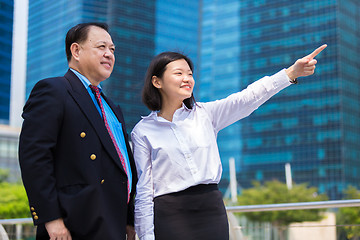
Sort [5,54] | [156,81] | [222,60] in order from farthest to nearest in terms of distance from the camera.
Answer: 1. [222,60]
2. [5,54]
3. [156,81]

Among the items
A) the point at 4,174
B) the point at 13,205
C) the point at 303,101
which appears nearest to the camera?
the point at 13,205

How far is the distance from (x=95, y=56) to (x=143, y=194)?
1.97 feet

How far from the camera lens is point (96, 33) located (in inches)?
Result: 85.4

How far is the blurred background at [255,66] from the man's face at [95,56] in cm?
5430

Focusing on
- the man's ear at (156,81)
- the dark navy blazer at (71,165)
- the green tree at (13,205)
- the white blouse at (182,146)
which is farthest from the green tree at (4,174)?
the dark navy blazer at (71,165)

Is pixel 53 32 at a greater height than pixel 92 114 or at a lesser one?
greater

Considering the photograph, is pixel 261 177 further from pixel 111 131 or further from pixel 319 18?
pixel 111 131

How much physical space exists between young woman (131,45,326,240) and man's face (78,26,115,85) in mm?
336

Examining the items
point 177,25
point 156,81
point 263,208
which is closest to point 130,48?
point 177,25

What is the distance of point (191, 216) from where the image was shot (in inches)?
84.7

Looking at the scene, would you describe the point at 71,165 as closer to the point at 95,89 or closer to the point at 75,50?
the point at 95,89

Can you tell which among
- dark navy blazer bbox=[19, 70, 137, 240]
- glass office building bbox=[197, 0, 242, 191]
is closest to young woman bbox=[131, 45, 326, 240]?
dark navy blazer bbox=[19, 70, 137, 240]

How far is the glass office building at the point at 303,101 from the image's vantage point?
5803 centimetres

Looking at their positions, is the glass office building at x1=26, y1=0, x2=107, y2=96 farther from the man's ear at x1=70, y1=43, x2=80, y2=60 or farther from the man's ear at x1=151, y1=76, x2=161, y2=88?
the man's ear at x1=70, y1=43, x2=80, y2=60
